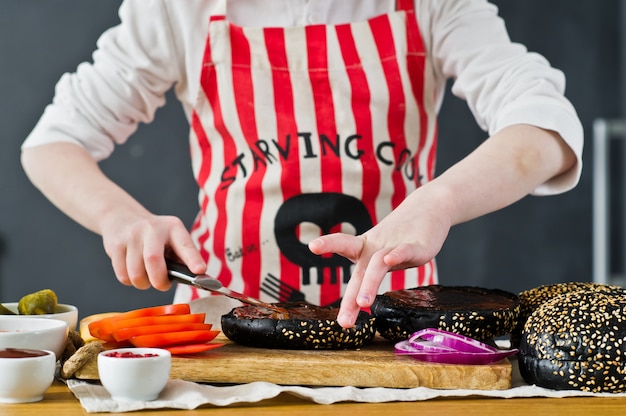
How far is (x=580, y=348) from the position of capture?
40.3 inches

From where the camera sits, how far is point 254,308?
1242 mm

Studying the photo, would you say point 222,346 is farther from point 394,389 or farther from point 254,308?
point 394,389

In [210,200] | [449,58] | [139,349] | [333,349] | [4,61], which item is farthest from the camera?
[4,61]

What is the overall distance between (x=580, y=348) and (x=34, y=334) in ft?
2.26

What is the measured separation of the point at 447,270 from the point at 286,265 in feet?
5.29

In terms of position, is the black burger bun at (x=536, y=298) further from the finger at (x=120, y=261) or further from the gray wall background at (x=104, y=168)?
the gray wall background at (x=104, y=168)

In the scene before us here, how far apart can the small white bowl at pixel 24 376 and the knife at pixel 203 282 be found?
10.5 inches

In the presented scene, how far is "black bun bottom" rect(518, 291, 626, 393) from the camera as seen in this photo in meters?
1.02

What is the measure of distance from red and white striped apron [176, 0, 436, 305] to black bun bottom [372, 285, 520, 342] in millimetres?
488

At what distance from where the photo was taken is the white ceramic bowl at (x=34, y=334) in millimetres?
1050

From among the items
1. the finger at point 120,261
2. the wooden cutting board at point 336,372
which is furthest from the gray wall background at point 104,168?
the wooden cutting board at point 336,372

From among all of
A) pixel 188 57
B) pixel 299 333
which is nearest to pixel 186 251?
pixel 299 333

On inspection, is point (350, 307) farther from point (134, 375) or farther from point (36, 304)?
point (36, 304)

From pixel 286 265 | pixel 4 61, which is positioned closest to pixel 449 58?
pixel 286 265
